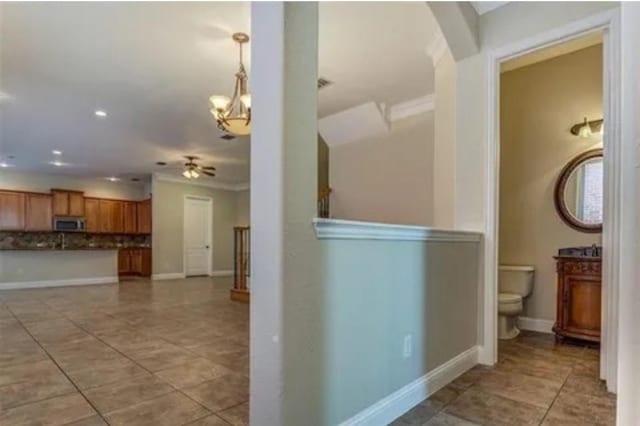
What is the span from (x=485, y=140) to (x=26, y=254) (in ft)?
27.5

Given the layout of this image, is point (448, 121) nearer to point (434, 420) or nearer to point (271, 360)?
point (434, 420)

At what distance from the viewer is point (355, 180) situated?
5484mm

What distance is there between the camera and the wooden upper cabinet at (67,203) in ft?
28.7

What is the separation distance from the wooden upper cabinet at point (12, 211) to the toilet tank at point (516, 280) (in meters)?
9.55

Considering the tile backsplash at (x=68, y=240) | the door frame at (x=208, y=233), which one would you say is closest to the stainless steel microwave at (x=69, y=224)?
the tile backsplash at (x=68, y=240)

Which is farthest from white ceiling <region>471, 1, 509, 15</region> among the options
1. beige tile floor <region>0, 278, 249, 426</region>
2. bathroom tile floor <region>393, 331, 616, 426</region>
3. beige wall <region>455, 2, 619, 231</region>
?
beige tile floor <region>0, 278, 249, 426</region>

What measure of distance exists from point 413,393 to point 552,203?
8.73 feet

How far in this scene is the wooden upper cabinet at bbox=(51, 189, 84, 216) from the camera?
8758 mm

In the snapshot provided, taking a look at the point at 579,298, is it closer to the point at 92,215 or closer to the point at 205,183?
the point at 205,183

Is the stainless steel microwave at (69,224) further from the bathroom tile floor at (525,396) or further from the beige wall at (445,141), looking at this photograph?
the bathroom tile floor at (525,396)

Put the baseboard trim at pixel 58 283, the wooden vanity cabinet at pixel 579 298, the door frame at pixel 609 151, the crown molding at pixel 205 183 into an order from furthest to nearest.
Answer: the crown molding at pixel 205 183, the baseboard trim at pixel 58 283, the wooden vanity cabinet at pixel 579 298, the door frame at pixel 609 151

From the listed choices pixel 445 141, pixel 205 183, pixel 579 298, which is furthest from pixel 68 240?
pixel 579 298

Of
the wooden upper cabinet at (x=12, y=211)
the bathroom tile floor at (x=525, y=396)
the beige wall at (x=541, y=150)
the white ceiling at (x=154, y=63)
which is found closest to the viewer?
the bathroom tile floor at (x=525, y=396)

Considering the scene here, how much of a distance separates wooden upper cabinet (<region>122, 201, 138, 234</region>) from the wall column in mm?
9846
